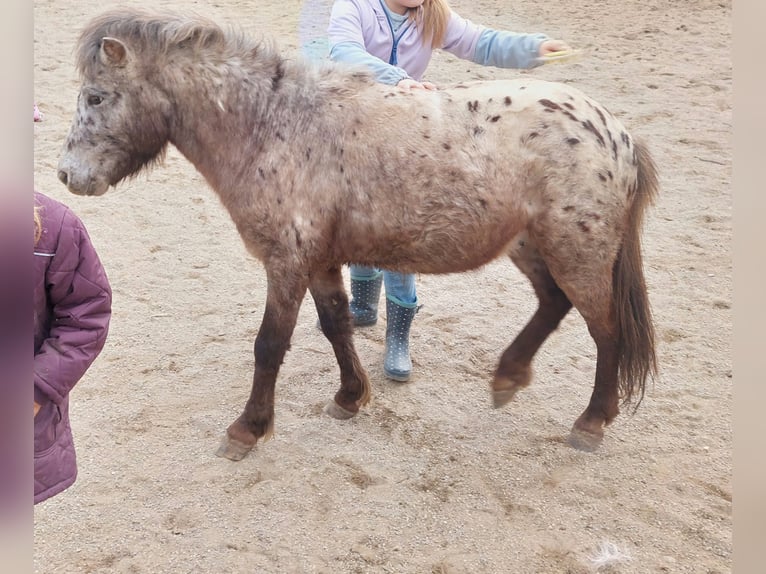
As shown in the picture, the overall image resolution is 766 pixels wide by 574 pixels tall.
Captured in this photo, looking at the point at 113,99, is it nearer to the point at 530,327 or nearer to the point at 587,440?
the point at 530,327

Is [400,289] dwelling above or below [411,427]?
above

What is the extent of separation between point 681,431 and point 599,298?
0.71 m

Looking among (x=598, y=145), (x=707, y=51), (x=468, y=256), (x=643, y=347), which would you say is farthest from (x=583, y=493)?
(x=707, y=51)

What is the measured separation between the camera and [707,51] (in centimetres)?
495

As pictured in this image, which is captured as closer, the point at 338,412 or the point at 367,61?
the point at 367,61

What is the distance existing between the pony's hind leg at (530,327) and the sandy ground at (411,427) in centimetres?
15

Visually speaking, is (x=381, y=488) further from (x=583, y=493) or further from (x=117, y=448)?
(x=117, y=448)

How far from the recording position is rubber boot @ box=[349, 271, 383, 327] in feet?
11.2

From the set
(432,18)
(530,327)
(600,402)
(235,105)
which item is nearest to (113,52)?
(235,105)

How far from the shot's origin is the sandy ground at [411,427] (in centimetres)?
220

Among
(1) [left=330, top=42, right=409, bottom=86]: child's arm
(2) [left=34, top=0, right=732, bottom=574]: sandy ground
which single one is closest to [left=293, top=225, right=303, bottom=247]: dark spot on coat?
(1) [left=330, top=42, right=409, bottom=86]: child's arm

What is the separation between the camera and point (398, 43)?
2.55 m

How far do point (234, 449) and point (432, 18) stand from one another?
1679 mm

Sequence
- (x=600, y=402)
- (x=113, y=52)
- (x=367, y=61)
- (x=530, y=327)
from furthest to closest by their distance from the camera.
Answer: (x=530, y=327) < (x=600, y=402) < (x=367, y=61) < (x=113, y=52)
